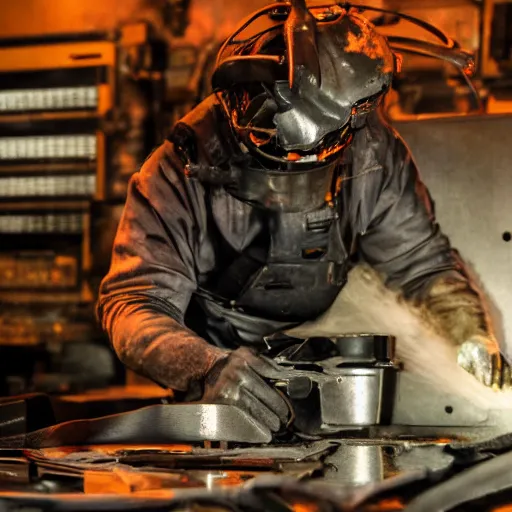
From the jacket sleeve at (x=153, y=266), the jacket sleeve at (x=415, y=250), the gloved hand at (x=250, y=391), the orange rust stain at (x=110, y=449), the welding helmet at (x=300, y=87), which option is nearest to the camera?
the orange rust stain at (x=110, y=449)

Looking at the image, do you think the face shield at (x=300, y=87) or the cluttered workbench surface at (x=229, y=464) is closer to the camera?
the cluttered workbench surface at (x=229, y=464)

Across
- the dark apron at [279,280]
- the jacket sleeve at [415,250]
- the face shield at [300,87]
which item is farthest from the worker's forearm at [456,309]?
the face shield at [300,87]

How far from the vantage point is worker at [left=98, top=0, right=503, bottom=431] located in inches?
75.7

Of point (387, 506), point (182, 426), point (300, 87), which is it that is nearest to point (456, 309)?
point (300, 87)

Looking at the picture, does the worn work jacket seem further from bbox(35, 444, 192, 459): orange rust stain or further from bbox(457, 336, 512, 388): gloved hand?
bbox(35, 444, 192, 459): orange rust stain

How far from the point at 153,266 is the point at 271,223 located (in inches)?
12.7

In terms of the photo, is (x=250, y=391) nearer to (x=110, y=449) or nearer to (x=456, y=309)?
(x=110, y=449)

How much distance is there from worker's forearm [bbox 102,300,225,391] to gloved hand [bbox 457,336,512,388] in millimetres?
680

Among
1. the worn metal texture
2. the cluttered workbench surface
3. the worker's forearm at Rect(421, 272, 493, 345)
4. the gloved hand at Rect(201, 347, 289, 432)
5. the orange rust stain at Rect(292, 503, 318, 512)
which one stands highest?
the worker's forearm at Rect(421, 272, 493, 345)

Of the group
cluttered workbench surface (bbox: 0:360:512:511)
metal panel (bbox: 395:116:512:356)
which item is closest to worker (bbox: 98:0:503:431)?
cluttered workbench surface (bbox: 0:360:512:511)

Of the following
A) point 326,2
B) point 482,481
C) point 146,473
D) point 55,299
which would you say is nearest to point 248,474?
point 146,473

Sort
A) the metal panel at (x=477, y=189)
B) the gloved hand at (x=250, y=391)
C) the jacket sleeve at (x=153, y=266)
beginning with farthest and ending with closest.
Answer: the metal panel at (x=477, y=189), the jacket sleeve at (x=153, y=266), the gloved hand at (x=250, y=391)

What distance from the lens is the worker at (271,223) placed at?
1922mm

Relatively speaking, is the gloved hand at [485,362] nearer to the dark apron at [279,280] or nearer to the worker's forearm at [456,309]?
the worker's forearm at [456,309]
